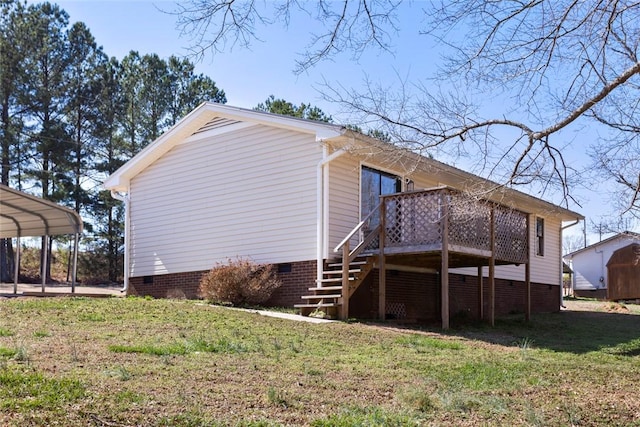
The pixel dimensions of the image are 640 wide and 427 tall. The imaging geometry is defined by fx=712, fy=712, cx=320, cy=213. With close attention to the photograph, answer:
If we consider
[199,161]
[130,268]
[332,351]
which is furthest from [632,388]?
[130,268]

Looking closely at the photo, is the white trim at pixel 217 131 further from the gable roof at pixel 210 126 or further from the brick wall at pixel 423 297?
the brick wall at pixel 423 297

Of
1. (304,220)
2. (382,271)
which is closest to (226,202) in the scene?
(304,220)

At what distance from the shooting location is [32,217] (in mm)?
19281

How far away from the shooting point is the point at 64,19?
3278cm

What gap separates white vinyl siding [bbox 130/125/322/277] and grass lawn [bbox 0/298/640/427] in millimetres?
3624

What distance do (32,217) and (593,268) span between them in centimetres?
3478

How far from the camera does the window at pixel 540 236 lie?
80.3 feet

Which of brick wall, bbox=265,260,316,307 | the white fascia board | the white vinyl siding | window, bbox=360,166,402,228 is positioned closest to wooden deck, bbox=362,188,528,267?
window, bbox=360,166,402,228

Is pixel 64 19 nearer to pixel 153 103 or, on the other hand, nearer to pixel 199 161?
pixel 153 103

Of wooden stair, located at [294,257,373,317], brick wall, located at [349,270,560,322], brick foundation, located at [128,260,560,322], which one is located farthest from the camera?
brick wall, located at [349,270,560,322]

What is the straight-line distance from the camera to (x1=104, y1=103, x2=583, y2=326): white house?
14625 mm

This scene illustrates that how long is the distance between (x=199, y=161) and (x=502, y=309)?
10.1 meters

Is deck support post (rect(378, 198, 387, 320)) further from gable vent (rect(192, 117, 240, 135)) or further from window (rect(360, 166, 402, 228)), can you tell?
gable vent (rect(192, 117, 240, 135))

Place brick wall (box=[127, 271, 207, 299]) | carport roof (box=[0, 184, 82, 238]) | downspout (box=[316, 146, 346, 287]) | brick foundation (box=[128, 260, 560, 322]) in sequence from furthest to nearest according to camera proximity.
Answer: brick wall (box=[127, 271, 207, 299]), carport roof (box=[0, 184, 82, 238]), brick foundation (box=[128, 260, 560, 322]), downspout (box=[316, 146, 346, 287])
